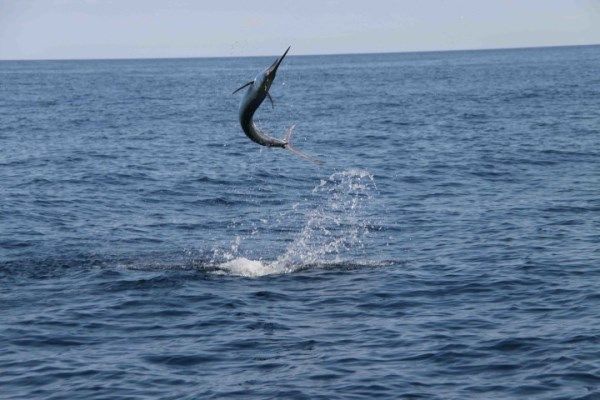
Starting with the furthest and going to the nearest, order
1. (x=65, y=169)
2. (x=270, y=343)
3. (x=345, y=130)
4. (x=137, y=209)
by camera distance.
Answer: (x=345, y=130), (x=65, y=169), (x=137, y=209), (x=270, y=343)

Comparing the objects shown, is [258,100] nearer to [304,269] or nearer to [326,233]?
[304,269]

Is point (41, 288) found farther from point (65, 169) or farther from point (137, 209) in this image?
point (65, 169)

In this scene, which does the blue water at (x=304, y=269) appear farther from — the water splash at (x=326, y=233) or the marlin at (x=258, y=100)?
the marlin at (x=258, y=100)

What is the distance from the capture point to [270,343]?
61.3 feet

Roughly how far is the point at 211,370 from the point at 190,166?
28.4 m

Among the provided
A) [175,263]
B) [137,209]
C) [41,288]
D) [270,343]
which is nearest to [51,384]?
[270,343]

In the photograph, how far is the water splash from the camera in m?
25.2

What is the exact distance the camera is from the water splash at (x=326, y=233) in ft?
82.8

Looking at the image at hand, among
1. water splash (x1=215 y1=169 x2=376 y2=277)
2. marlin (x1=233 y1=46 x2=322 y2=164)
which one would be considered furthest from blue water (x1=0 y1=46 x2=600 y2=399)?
Result: marlin (x1=233 y1=46 x2=322 y2=164)

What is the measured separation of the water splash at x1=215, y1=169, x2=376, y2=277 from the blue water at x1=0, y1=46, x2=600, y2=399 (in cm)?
13

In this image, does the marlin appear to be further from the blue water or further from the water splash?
the water splash

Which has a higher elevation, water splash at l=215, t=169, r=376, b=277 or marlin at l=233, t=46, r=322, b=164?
marlin at l=233, t=46, r=322, b=164

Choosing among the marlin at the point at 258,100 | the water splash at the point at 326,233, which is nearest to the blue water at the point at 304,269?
the water splash at the point at 326,233

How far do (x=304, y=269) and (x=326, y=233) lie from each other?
5253 millimetres
